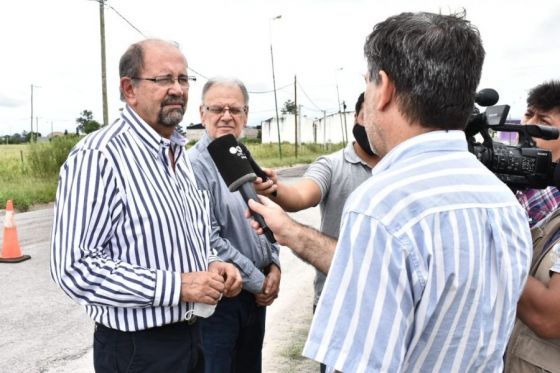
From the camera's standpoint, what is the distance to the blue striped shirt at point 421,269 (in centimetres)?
101

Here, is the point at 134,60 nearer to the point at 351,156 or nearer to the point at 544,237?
the point at 351,156

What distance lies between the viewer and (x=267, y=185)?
2287mm

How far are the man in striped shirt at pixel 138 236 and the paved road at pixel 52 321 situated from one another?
1866 millimetres

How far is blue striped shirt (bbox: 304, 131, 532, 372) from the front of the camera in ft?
3.31

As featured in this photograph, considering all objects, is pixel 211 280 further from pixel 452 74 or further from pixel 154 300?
pixel 452 74

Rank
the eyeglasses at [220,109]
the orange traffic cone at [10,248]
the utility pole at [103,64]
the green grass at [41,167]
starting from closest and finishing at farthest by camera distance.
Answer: the eyeglasses at [220,109], the orange traffic cone at [10,248], the green grass at [41,167], the utility pole at [103,64]

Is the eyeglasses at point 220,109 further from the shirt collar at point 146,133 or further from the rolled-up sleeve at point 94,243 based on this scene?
the rolled-up sleeve at point 94,243

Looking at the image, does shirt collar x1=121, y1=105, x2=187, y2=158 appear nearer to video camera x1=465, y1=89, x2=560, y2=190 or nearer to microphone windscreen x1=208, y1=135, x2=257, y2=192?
microphone windscreen x1=208, y1=135, x2=257, y2=192

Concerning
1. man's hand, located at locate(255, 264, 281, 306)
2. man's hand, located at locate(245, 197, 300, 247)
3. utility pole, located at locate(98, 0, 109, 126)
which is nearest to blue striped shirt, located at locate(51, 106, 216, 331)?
man's hand, located at locate(245, 197, 300, 247)

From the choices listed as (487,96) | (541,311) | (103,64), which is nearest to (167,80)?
(487,96)

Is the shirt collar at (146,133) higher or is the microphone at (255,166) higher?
the shirt collar at (146,133)

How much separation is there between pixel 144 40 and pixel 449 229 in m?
1.62

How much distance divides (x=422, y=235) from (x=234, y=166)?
3.83ft

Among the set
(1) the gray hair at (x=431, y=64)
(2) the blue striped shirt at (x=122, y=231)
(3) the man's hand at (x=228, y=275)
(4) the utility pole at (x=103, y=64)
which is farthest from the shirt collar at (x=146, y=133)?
(4) the utility pole at (x=103, y=64)
